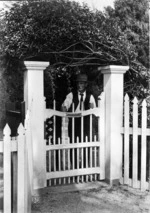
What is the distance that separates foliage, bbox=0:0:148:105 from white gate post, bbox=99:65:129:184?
24cm

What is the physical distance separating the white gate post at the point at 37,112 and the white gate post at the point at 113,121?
98 cm

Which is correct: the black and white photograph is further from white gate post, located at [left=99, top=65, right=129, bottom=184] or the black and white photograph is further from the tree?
the tree

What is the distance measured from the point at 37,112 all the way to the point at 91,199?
4.44 ft

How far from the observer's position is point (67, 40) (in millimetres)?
4238

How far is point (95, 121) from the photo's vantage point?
4797 millimetres

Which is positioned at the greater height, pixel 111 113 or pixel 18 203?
pixel 111 113

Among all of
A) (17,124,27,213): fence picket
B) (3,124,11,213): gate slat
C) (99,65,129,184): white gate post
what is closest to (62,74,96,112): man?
(99,65,129,184): white gate post

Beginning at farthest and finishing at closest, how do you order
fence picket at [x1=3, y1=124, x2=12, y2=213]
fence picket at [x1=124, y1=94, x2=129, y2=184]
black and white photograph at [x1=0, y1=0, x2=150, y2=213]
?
fence picket at [x1=124, y1=94, x2=129, y2=184], black and white photograph at [x1=0, y1=0, x2=150, y2=213], fence picket at [x1=3, y1=124, x2=12, y2=213]

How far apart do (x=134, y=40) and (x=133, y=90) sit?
3.45ft

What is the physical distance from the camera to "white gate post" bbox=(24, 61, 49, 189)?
397 cm

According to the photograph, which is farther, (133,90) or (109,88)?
(133,90)

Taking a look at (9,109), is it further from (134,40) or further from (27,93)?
(134,40)

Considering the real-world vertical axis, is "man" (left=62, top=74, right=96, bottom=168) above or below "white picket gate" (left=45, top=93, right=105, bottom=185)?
above

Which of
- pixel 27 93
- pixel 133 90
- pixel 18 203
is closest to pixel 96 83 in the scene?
pixel 133 90
